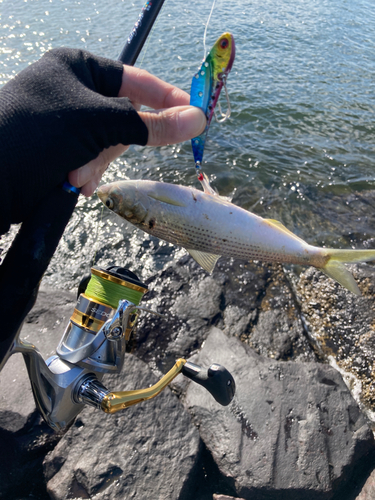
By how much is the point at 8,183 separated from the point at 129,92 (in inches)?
64.9

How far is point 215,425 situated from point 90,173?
112 inches

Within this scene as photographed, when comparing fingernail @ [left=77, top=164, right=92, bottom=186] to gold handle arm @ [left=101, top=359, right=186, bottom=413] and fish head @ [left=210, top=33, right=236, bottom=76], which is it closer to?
fish head @ [left=210, top=33, right=236, bottom=76]

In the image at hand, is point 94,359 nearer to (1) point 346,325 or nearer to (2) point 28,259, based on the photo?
(2) point 28,259

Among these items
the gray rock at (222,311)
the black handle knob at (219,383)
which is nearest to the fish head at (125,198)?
the black handle knob at (219,383)

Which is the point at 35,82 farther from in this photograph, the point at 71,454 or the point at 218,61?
the point at 71,454

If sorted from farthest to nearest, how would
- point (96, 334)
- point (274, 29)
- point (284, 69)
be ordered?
point (274, 29)
point (284, 69)
point (96, 334)

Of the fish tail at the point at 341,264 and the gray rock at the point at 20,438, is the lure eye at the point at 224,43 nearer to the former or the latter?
the fish tail at the point at 341,264

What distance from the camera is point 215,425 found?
3656mm

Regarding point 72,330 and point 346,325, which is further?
point 346,325

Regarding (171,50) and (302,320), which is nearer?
(302,320)

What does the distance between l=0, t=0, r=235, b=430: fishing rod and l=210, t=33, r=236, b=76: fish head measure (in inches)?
50.9

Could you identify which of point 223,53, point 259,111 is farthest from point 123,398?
point 259,111

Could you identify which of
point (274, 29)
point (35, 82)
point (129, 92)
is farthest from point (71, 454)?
point (274, 29)

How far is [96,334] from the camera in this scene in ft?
8.74
